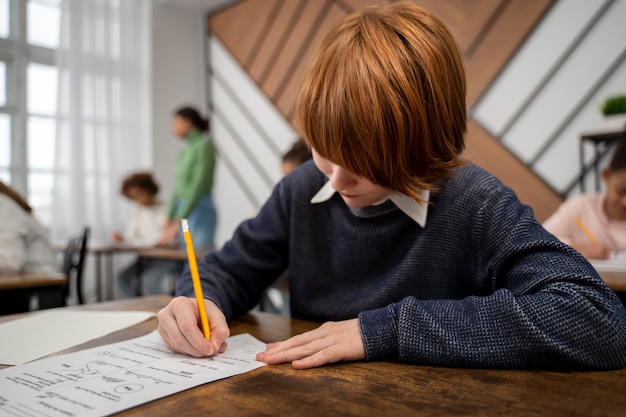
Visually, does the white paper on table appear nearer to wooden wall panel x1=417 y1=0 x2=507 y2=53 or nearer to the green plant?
the green plant

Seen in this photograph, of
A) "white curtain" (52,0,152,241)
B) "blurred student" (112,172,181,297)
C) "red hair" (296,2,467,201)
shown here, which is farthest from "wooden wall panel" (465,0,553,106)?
"white curtain" (52,0,152,241)

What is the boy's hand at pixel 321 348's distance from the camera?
61cm

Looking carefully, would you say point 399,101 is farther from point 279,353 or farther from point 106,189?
point 106,189

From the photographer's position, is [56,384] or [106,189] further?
[106,189]

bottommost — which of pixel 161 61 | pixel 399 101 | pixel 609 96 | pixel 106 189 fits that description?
pixel 106 189

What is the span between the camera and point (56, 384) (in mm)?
570

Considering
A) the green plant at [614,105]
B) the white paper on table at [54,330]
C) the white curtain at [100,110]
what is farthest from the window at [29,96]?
the green plant at [614,105]

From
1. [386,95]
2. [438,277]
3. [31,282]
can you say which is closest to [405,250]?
[438,277]

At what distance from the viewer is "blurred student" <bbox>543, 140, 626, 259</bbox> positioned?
202 cm

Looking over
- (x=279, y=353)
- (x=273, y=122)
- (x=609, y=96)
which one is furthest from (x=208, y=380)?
(x=273, y=122)

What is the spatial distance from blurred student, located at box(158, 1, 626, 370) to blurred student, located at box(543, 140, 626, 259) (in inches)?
52.5

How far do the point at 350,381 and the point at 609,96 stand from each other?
9.65 feet

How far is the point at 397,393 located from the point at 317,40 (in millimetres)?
1559

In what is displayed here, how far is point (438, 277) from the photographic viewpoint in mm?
851
